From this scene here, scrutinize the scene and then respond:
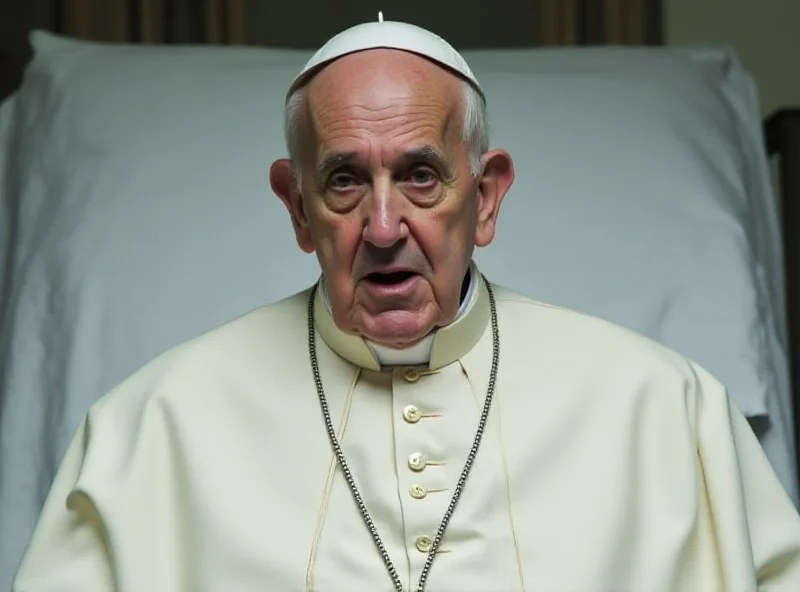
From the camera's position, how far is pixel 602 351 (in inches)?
64.1

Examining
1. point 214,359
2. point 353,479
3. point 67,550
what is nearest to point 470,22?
point 214,359

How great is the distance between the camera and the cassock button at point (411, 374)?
5.09 feet

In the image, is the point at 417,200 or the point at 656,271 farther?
the point at 656,271

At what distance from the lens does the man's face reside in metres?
1.43

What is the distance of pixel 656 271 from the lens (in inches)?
83.0

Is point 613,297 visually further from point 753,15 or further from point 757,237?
point 753,15

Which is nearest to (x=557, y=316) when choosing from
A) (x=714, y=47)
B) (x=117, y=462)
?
(x=117, y=462)

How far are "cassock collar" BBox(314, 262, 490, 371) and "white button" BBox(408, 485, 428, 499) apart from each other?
0.51 ft

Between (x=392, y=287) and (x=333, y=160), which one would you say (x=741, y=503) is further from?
(x=333, y=160)

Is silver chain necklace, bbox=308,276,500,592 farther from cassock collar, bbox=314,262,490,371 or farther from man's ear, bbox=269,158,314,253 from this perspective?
man's ear, bbox=269,158,314,253

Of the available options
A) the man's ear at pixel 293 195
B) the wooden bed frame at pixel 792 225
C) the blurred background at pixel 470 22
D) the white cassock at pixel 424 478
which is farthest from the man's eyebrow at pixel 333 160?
the blurred background at pixel 470 22

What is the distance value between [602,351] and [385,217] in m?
0.38

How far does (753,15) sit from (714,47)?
1.34 ft

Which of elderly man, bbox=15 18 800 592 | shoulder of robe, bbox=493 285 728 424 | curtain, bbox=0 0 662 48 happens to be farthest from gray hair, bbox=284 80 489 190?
curtain, bbox=0 0 662 48
